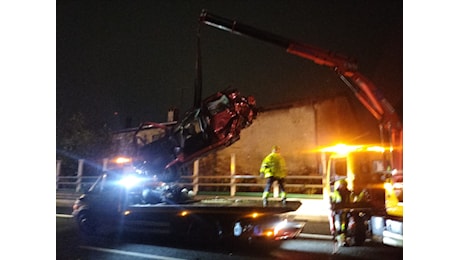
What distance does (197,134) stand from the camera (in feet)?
11.4

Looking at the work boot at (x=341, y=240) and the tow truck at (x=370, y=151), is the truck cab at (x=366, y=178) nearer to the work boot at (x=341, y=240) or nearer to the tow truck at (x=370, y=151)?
the tow truck at (x=370, y=151)

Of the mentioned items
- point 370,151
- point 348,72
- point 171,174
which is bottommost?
point 171,174

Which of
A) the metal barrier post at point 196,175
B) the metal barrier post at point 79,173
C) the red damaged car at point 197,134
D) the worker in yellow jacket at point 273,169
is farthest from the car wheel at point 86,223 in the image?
the worker in yellow jacket at point 273,169

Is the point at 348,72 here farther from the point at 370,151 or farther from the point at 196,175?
the point at 196,175

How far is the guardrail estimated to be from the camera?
3.35 metres

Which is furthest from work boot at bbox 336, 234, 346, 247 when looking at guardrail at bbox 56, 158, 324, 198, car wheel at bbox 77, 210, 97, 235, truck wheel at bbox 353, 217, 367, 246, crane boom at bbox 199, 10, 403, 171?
car wheel at bbox 77, 210, 97, 235

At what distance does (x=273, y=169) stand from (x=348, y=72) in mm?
1804

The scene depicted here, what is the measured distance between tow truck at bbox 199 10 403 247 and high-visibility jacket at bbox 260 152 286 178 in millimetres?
652

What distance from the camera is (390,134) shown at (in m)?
4.20

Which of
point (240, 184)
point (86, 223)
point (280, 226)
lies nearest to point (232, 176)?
point (240, 184)
